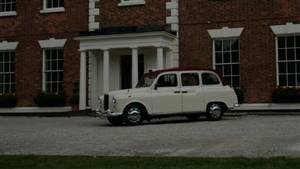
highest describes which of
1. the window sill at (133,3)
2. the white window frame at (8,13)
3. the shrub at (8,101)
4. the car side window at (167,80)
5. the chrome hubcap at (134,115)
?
Answer: the window sill at (133,3)

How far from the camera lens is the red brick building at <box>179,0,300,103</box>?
72.5ft

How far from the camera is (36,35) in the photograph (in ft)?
85.8

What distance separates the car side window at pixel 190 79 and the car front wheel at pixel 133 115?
1.79m

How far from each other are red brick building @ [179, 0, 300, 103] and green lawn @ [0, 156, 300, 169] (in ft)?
42.9

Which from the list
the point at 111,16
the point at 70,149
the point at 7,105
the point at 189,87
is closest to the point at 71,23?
the point at 111,16

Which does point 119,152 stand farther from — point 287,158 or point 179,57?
point 179,57

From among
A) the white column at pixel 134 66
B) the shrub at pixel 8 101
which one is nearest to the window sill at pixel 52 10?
the shrub at pixel 8 101

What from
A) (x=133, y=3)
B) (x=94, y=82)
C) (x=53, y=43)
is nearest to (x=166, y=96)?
(x=94, y=82)

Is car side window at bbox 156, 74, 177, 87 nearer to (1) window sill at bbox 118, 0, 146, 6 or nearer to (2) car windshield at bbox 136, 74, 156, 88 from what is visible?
(2) car windshield at bbox 136, 74, 156, 88

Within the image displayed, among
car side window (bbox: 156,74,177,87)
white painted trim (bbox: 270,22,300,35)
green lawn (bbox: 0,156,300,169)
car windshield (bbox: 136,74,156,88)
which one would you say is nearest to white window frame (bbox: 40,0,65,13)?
car windshield (bbox: 136,74,156,88)

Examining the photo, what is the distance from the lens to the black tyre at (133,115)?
17672 mm

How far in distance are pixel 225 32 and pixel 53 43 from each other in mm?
7808

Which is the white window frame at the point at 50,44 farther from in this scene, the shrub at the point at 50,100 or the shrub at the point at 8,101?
the shrub at the point at 8,101

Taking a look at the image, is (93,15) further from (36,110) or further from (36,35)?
(36,110)
